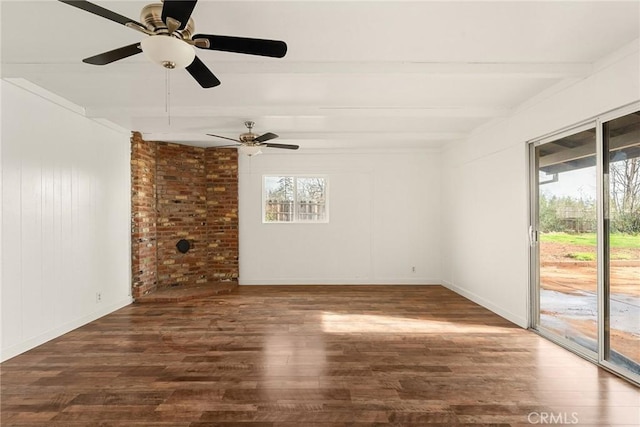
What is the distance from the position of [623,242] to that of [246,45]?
129 inches

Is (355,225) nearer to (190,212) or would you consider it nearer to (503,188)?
(503,188)

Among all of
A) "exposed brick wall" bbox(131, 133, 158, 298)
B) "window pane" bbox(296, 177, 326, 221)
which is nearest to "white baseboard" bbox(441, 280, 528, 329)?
"window pane" bbox(296, 177, 326, 221)

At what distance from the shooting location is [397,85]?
3.54 meters

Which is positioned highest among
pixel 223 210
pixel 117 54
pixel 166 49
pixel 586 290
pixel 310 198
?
pixel 117 54

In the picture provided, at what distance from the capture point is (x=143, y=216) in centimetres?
577

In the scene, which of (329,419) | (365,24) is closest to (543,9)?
(365,24)

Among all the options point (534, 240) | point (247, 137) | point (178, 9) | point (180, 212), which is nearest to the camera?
point (178, 9)

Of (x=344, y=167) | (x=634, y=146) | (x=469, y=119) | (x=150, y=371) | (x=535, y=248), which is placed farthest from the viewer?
(x=344, y=167)

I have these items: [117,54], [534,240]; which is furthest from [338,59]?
[534,240]

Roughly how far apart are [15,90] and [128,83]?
1036 mm

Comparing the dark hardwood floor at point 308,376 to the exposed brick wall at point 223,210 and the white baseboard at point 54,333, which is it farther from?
the exposed brick wall at point 223,210

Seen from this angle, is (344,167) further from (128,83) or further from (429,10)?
(429,10)

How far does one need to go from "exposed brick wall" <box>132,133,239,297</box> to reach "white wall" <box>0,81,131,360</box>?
0.83 metres

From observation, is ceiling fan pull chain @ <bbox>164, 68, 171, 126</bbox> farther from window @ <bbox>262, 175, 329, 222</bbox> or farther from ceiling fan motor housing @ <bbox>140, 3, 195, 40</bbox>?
window @ <bbox>262, 175, 329, 222</bbox>
